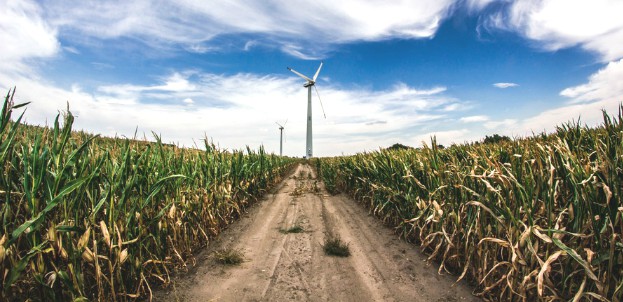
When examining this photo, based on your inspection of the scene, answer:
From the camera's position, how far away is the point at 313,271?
5195 millimetres

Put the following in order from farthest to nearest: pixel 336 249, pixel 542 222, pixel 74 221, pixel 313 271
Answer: pixel 336 249 < pixel 313 271 < pixel 542 222 < pixel 74 221

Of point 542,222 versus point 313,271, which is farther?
point 313,271

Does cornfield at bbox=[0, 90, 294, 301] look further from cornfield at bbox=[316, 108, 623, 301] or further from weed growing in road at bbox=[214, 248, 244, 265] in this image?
cornfield at bbox=[316, 108, 623, 301]

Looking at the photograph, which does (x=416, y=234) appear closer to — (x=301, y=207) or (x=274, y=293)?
(x=274, y=293)

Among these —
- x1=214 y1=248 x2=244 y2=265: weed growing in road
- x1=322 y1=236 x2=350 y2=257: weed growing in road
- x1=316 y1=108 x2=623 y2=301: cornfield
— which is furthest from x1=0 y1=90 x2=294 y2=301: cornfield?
x1=316 y1=108 x2=623 y2=301: cornfield

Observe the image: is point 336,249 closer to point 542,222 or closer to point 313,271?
point 313,271

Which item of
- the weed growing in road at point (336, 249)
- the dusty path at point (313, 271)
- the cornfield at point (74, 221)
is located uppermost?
the cornfield at point (74, 221)

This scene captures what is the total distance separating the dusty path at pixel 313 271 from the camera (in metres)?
4.39

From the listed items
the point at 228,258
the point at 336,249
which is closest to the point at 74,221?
the point at 228,258

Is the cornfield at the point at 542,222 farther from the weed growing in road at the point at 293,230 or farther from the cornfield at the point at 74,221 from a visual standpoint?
the cornfield at the point at 74,221

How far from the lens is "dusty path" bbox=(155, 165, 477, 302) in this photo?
4.39 m

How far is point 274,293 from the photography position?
4410 mm

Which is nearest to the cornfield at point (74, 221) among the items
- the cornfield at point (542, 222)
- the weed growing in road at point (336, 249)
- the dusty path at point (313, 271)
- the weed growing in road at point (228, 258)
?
the weed growing in road at point (228, 258)

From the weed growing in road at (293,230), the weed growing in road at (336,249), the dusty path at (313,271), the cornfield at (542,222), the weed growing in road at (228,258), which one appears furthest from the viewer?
the weed growing in road at (293,230)
